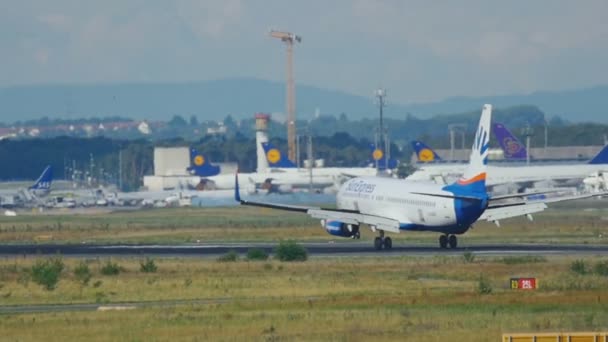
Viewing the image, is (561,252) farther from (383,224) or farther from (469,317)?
(469,317)

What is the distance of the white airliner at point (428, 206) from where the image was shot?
7038 centimetres

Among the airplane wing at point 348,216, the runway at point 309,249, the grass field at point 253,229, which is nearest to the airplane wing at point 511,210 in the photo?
the runway at point 309,249

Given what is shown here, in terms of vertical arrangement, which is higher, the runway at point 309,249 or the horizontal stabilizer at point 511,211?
the horizontal stabilizer at point 511,211

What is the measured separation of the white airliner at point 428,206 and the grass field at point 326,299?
5576mm

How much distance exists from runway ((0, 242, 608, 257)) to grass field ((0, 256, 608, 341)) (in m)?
5.09

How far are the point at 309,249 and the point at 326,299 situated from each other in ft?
89.1

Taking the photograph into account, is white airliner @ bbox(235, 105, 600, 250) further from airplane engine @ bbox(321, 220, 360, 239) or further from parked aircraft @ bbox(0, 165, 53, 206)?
parked aircraft @ bbox(0, 165, 53, 206)

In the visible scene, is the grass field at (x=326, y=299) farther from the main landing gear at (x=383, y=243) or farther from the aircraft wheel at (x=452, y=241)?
the aircraft wheel at (x=452, y=241)

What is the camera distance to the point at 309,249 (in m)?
76.4

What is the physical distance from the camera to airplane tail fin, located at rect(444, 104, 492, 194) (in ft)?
229

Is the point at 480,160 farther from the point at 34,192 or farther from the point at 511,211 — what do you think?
the point at 34,192

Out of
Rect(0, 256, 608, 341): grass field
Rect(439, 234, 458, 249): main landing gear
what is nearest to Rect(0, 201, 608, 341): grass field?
Rect(0, 256, 608, 341): grass field

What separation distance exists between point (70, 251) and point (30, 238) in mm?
18349

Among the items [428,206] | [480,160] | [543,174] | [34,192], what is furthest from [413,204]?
[34,192]
